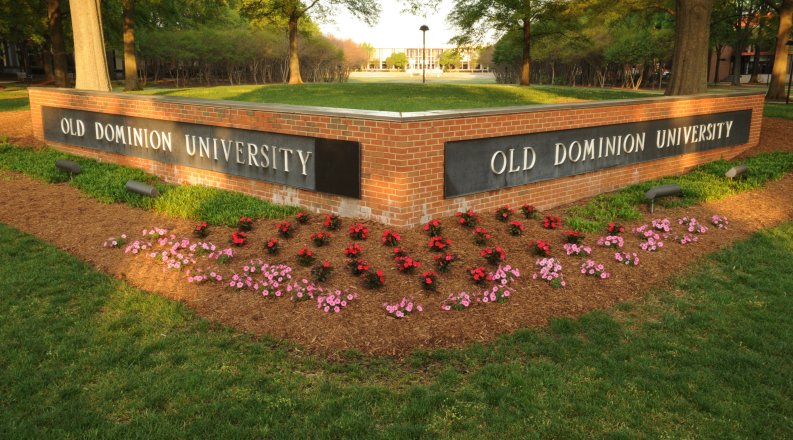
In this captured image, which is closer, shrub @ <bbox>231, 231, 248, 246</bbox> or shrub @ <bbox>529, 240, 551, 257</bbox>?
shrub @ <bbox>529, 240, 551, 257</bbox>

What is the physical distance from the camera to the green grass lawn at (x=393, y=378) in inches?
166

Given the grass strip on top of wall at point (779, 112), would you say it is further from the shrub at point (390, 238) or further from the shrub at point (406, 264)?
the shrub at point (406, 264)

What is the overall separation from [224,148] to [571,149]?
4.94 metres

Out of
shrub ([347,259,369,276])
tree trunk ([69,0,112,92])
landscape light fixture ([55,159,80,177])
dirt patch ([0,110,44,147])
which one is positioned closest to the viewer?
shrub ([347,259,369,276])

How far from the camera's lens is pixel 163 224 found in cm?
841

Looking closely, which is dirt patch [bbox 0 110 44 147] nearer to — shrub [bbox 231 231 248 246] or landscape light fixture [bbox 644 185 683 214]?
shrub [bbox 231 231 248 246]

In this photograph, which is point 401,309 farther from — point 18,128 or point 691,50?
point 18,128

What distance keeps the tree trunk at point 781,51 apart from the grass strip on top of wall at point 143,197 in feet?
82.9

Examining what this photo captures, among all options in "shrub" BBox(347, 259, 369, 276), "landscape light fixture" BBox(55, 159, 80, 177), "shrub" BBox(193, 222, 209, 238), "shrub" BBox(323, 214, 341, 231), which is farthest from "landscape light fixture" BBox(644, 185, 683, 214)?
"landscape light fixture" BBox(55, 159, 80, 177)

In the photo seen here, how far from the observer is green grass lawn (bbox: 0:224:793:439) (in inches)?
166

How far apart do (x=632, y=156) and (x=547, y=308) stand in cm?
536

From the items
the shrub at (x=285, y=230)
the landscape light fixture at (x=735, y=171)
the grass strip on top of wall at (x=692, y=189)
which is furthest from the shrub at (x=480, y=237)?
the landscape light fixture at (x=735, y=171)

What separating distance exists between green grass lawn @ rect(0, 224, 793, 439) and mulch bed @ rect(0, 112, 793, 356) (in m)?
0.24

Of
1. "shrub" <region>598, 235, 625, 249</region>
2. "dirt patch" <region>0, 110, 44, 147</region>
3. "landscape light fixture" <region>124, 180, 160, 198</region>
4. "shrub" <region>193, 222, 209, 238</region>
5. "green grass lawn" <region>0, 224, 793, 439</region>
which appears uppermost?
"dirt patch" <region>0, 110, 44, 147</region>
